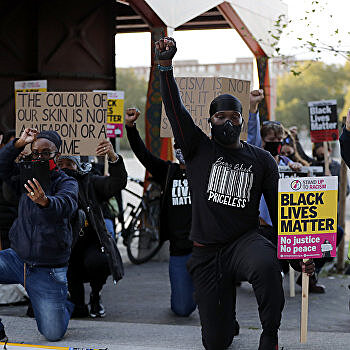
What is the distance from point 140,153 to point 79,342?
2123 mm

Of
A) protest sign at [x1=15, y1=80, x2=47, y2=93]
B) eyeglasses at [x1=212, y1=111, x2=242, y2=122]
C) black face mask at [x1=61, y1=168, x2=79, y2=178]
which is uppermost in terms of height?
protest sign at [x1=15, y1=80, x2=47, y2=93]

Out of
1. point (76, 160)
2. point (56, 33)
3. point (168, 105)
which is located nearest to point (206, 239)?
point (168, 105)

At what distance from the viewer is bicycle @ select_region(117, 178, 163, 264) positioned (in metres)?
11.1

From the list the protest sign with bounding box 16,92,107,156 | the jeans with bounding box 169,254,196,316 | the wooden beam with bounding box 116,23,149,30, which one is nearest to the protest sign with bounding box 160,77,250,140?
the protest sign with bounding box 16,92,107,156

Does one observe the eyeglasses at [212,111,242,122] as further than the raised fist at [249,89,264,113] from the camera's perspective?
No

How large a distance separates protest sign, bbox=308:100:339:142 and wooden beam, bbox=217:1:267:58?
3.99 m

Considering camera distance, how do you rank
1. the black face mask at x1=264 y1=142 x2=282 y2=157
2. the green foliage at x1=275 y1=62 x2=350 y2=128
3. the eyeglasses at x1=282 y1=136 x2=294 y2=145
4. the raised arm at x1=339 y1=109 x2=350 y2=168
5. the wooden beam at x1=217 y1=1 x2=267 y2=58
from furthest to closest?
the green foliage at x1=275 y1=62 x2=350 y2=128
the wooden beam at x1=217 y1=1 x2=267 y2=58
the eyeglasses at x1=282 y1=136 x2=294 y2=145
the black face mask at x1=264 y1=142 x2=282 y2=157
the raised arm at x1=339 y1=109 x2=350 y2=168

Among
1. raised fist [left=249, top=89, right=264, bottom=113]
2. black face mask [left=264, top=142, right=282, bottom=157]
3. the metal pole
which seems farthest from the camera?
the metal pole

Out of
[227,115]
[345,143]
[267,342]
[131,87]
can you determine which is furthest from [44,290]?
[131,87]

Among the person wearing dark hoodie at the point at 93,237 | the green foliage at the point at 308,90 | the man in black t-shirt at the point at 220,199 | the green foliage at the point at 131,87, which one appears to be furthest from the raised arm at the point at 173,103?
the green foliage at the point at 131,87

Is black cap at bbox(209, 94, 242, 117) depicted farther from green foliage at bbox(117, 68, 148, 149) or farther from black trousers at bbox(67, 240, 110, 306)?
green foliage at bbox(117, 68, 148, 149)

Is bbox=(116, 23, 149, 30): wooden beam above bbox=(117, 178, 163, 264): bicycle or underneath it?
above

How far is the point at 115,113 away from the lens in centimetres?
965

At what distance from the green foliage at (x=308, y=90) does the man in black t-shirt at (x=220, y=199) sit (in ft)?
209
